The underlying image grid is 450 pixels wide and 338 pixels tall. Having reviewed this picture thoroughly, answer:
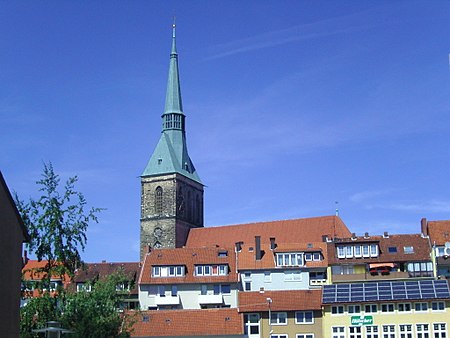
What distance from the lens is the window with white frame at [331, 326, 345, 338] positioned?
243 feet

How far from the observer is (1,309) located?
108 ft

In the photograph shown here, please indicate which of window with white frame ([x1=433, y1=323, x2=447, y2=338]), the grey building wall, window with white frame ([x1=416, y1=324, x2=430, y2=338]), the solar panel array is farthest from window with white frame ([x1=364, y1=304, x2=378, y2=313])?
the grey building wall

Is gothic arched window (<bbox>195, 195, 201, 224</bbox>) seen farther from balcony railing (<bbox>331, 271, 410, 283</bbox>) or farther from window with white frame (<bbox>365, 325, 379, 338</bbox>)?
window with white frame (<bbox>365, 325, 379, 338</bbox>)

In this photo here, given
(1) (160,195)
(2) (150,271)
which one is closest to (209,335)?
(2) (150,271)

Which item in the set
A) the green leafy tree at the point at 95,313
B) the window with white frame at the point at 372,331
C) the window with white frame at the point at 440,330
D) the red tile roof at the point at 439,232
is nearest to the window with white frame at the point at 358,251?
the red tile roof at the point at 439,232

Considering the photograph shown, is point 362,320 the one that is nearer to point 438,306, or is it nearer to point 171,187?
point 438,306

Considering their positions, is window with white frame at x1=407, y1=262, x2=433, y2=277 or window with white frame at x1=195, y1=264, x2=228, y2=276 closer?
window with white frame at x1=407, y1=262, x2=433, y2=277

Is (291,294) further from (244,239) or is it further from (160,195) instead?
(160,195)

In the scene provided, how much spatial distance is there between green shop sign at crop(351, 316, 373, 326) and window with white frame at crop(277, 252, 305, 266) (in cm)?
1261

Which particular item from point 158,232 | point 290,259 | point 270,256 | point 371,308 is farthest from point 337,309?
point 158,232

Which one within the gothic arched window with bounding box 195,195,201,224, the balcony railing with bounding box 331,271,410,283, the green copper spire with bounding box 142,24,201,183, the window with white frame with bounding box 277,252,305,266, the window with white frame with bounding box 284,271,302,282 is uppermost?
the green copper spire with bounding box 142,24,201,183

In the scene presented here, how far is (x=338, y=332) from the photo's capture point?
74.4 meters

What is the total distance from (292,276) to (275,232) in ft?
99.5

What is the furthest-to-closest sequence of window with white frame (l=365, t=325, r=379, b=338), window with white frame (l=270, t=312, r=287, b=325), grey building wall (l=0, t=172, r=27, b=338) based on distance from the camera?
window with white frame (l=270, t=312, r=287, b=325), window with white frame (l=365, t=325, r=379, b=338), grey building wall (l=0, t=172, r=27, b=338)
